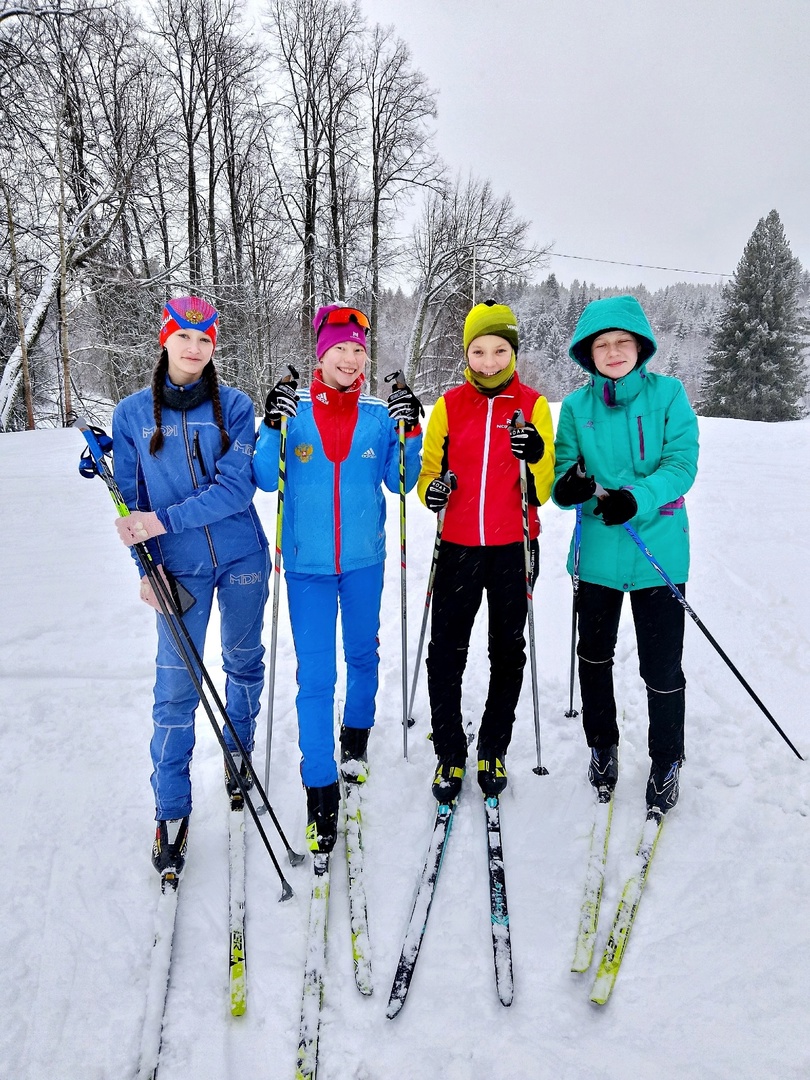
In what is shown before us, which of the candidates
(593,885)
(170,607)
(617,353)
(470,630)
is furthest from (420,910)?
(617,353)

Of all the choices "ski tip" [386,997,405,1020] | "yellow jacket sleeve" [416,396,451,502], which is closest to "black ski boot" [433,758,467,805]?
"ski tip" [386,997,405,1020]

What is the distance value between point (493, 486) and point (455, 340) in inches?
716

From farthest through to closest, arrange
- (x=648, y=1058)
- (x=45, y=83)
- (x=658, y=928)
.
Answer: (x=45, y=83) → (x=658, y=928) → (x=648, y=1058)

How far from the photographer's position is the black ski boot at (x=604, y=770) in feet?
8.88

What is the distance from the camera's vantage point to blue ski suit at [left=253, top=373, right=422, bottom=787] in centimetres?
247

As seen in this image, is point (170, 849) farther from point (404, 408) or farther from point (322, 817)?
point (404, 408)

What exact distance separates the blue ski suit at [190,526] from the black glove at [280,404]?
0.10m

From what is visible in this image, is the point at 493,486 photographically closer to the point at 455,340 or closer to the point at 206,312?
the point at 206,312

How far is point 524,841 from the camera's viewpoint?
2539 mm

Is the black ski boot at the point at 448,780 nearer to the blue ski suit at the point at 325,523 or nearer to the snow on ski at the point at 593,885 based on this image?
the blue ski suit at the point at 325,523

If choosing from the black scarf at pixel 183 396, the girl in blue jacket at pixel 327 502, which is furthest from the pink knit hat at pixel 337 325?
the black scarf at pixel 183 396

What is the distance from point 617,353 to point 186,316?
187cm

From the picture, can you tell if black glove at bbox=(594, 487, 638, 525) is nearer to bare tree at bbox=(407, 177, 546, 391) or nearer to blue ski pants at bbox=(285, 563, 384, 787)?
blue ski pants at bbox=(285, 563, 384, 787)

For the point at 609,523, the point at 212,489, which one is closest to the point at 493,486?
the point at 609,523
